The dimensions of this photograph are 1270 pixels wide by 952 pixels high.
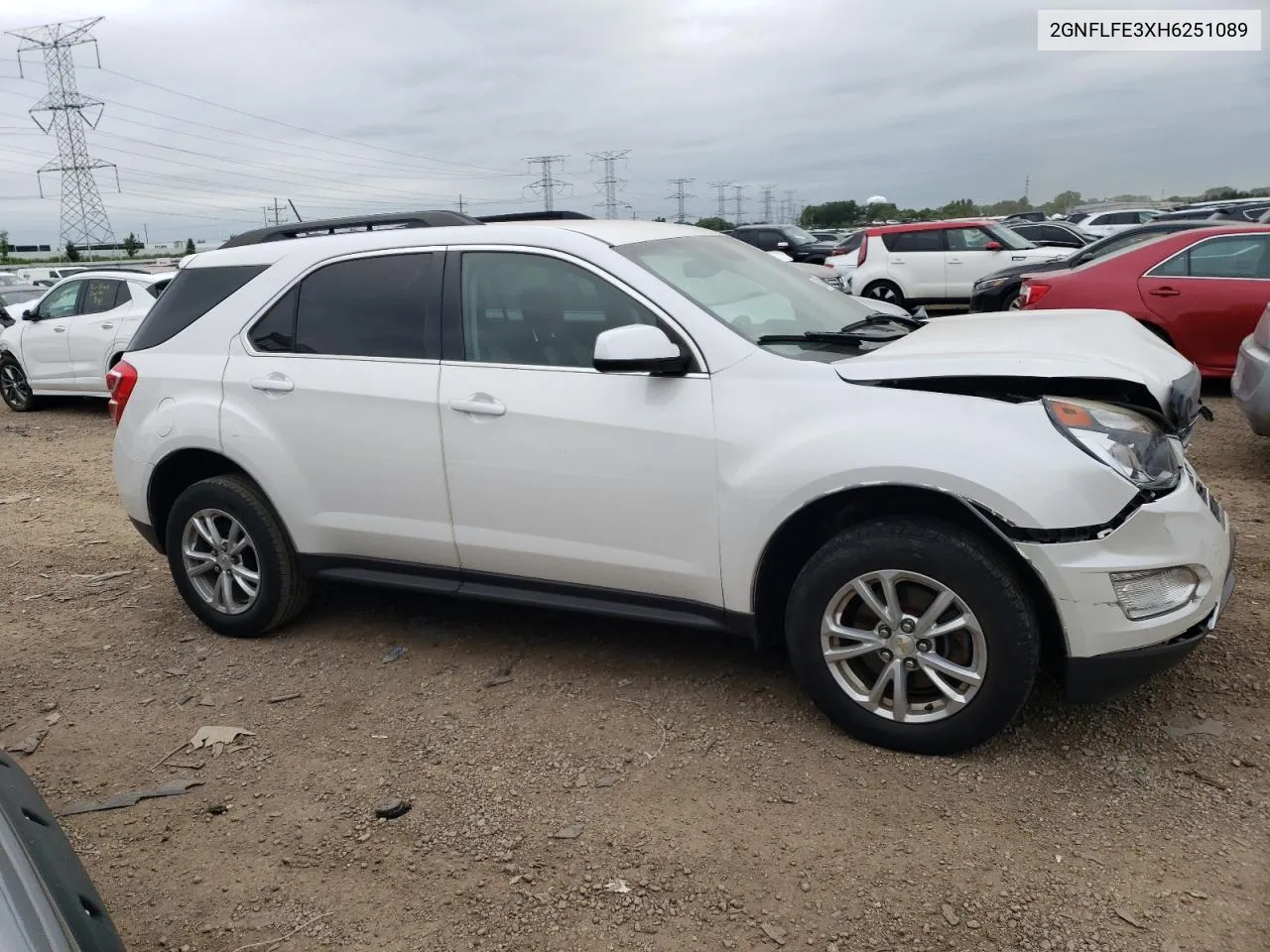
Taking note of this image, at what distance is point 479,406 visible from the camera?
3891 mm

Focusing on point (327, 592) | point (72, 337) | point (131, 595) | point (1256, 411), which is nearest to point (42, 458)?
point (72, 337)

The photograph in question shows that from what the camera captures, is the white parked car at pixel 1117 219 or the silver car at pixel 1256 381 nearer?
the silver car at pixel 1256 381

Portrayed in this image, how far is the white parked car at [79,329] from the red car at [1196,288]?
31.8 ft

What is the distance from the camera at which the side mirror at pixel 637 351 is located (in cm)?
343

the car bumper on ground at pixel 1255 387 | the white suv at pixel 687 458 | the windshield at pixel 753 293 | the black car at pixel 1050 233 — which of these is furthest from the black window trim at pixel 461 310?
the black car at pixel 1050 233

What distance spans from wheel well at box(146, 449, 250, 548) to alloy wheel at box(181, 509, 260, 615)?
0.22 metres

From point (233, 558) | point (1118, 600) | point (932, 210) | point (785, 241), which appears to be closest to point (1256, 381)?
point (1118, 600)

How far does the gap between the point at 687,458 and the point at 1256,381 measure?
4.33 meters

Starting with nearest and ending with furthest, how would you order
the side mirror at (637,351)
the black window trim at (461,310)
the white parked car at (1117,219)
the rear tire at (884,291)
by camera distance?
the side mirror at (637,351), the black window trim at (461,310), the rear tire at (884,291), the white parked car at (1117,219)

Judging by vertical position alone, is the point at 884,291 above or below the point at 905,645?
above

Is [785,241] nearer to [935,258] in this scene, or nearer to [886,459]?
[935,258]

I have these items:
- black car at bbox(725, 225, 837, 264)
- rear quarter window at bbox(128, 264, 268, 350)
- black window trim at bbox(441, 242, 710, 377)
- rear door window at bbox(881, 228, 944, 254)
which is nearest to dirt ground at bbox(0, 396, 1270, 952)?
black window trim at bbox(441, 242, 710, 377)

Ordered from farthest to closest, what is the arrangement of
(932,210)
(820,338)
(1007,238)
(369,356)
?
(932,210) → (1007,238) → (369,356) → (820,338)

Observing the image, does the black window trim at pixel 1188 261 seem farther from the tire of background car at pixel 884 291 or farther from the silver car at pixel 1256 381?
the tire of background car at pixel 884 291
